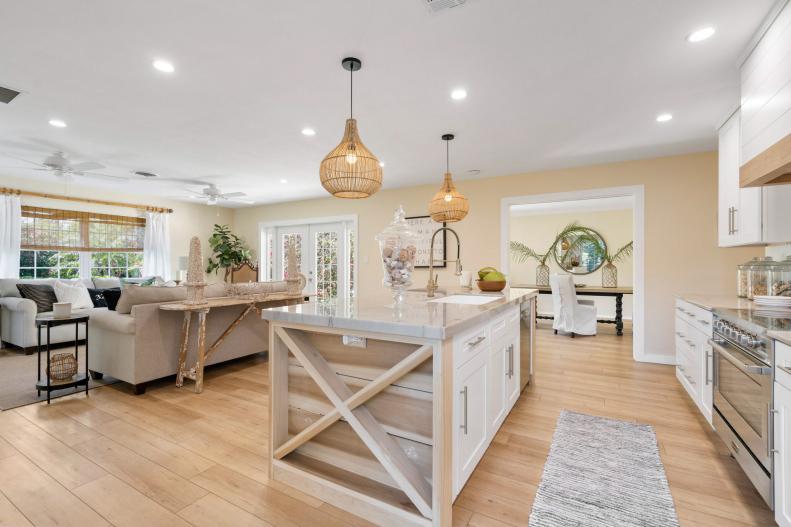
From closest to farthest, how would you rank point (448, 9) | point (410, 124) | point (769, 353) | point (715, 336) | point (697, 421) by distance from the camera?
point (769, 353) → point (448, 9) → point (715, 336) → point (697, 421) → point (410, 124)

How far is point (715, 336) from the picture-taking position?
223cm

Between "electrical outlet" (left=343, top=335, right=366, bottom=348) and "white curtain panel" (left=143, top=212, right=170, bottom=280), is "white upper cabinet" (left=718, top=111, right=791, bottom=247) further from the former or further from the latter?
"white curtain panel" (left=143, top=212, right=170, bottom=280)

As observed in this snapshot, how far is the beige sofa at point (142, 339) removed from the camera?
316 cm

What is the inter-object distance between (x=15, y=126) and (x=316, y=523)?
450 cm

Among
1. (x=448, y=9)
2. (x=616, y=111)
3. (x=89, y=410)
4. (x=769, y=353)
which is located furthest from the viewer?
(x=616, y=111)

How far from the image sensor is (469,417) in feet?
5.66

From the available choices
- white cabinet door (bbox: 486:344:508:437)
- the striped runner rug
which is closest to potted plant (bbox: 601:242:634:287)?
the striped runner rug

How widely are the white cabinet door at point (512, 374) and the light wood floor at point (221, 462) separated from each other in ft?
0.55

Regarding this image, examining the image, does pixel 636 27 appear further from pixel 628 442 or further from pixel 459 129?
pixel 628 442

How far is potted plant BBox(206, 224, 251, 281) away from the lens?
7.65 meters

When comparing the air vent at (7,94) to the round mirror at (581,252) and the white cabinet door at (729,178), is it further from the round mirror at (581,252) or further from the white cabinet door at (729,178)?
the round mirror at (581,252)

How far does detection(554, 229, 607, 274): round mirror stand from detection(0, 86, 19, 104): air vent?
8.49 meters

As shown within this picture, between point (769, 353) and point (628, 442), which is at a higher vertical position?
point (769, 353)


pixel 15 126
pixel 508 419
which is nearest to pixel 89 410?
pixel 15 126
